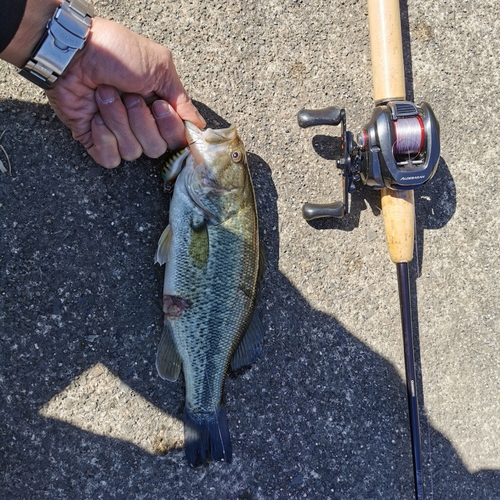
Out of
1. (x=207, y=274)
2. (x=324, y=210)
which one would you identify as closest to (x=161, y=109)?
(x=207, y=274)

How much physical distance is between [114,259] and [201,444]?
1075 mm

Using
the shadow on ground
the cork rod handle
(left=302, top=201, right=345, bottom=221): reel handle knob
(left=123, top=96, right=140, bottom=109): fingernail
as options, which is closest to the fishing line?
the cork rod handle

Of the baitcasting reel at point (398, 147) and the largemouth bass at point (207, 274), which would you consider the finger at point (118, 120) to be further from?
the baitcasting reel at point (398, 147)

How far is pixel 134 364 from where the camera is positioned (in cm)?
237

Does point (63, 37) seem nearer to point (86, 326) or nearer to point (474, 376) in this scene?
point (86, 326)

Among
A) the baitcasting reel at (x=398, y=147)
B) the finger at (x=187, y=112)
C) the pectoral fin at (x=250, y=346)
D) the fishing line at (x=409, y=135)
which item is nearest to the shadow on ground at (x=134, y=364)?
the pectoral fin at (x=250, y=346)

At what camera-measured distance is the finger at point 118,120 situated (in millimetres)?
2076

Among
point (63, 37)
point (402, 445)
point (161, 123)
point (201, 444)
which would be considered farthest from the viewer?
point (402, 445)

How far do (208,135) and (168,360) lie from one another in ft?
3.83

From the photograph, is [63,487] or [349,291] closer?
[63,487]

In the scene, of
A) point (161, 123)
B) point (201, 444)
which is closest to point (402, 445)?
point (201, 444)

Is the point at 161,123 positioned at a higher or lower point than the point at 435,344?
higher

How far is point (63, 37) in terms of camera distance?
6.27ft

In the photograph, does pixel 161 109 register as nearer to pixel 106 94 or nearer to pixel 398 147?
pixel 106 94
